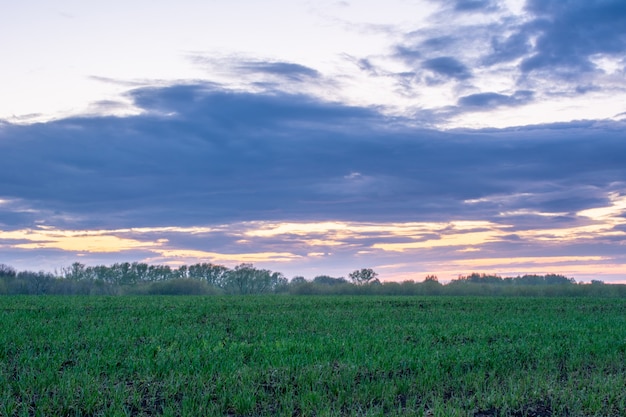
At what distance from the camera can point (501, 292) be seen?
77.9 meters

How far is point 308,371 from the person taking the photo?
12172mm

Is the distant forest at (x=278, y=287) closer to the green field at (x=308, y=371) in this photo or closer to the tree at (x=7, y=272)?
the tree at (x=7, y=272)

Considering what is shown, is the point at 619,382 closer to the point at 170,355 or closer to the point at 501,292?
the point at 170,355

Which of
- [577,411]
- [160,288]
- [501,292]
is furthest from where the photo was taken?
[160,288]

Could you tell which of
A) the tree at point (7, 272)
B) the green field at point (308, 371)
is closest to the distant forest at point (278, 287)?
the tree at point (7, 272)

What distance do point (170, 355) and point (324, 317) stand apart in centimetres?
1332

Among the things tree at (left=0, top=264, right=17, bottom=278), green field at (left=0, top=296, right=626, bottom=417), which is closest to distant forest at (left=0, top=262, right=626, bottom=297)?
tree at (left=0, top=264, right=17, bottom=278)

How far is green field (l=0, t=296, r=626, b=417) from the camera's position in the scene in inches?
399

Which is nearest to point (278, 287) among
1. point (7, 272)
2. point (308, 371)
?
point (7, 272)

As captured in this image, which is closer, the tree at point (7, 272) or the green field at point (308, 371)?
the green field at point (308, 371)

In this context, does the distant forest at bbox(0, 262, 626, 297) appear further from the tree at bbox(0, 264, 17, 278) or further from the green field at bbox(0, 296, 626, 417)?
the green field at bbox(0, 296, 626, 417)

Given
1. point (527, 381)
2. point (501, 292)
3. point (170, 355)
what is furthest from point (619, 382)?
point (501, 292)

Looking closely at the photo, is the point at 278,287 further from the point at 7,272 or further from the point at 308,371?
the point at 308,371

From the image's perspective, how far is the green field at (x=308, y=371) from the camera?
10141 millimetres
